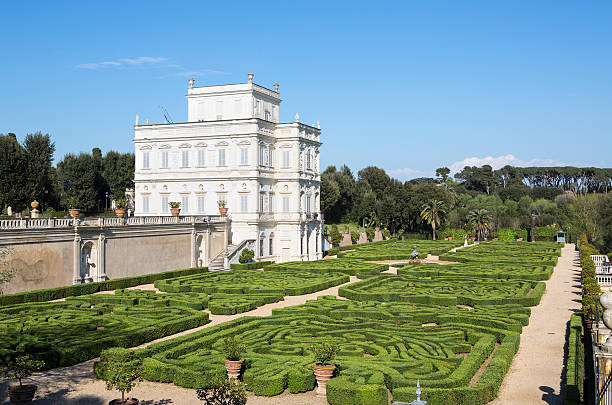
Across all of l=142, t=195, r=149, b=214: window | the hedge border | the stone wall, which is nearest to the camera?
the hedge border

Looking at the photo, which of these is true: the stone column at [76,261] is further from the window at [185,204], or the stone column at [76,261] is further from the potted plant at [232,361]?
the potted plant at [232,361]

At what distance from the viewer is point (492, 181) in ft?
468

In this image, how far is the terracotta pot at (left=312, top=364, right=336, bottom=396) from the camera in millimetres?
15386

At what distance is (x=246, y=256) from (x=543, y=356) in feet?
99.8

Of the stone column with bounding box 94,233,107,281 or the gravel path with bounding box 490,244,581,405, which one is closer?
the gravel path with bounding box 490,244,581,405

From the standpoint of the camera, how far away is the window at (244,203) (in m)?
50.5

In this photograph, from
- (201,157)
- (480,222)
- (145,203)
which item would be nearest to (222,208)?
(201,157)

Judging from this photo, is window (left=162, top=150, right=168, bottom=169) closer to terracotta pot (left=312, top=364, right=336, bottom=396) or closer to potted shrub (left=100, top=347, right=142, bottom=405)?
potted shrub (left=100, top=347, right=142, bottom=405)

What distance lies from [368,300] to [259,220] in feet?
74.3

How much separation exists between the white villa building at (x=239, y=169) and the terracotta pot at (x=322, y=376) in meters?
33.9

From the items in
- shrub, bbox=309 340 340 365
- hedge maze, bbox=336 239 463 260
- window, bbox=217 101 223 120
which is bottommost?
shrub, bbox=309 340 340 365

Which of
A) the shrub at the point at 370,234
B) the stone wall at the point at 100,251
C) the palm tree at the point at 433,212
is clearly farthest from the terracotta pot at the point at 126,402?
the palm tree at the point at 433,212

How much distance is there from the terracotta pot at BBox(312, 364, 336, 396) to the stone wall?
20.4m

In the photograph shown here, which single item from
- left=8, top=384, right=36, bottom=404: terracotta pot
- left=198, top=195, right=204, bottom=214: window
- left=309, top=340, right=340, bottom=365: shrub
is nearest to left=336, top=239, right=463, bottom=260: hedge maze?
left=198, top=195, right=204, bottom=214: window
